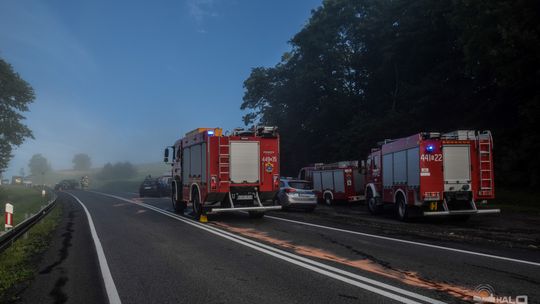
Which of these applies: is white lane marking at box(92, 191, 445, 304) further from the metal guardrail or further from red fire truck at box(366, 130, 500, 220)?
red fire truck at box(366, 130, 500, 220)

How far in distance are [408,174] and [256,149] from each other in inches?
220

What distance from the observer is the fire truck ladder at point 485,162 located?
48.5 feet

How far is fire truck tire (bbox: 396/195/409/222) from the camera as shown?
15.7 meters

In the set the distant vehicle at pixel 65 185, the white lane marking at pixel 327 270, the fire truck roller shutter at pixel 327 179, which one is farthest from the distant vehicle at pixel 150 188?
the distant vehicle at pixel 65 185

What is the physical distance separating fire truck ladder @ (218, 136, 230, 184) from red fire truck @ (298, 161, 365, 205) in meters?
9.48

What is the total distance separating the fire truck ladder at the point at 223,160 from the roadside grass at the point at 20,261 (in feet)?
17.9

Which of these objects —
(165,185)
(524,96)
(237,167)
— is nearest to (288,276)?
(237,167)

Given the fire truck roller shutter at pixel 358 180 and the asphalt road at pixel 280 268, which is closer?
the asphalt road at pixel 280 268

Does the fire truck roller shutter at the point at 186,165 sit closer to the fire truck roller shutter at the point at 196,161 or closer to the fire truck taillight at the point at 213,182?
the fire truck roller shutter at the point at 196,161

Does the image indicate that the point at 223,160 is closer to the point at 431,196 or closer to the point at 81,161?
the point at 431,196

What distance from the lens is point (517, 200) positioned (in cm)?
2072

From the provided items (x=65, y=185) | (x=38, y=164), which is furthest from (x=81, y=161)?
(x=65, y=185)

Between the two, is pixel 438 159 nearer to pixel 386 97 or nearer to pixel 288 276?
pixel 288 276

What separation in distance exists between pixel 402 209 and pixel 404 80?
24.5 meters
